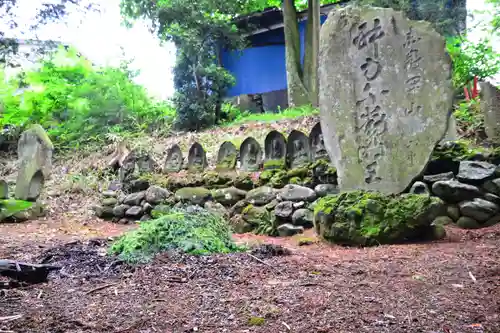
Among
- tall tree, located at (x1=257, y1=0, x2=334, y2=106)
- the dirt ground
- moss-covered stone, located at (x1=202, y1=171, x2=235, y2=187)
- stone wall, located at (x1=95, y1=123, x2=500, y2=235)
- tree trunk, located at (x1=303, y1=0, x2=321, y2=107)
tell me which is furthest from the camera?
tall tree, located at (x1=257, y1=0, x2=334, y2=106)

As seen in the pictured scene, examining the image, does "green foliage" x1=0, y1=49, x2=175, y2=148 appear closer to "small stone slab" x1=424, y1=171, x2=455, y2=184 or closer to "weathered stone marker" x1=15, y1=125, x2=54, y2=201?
"weathered stone marker" x1=15, y1=125, x2=54, y2=201

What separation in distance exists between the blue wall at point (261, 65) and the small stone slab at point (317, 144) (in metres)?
8.05

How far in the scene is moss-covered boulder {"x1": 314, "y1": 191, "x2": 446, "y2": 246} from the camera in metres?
3.77

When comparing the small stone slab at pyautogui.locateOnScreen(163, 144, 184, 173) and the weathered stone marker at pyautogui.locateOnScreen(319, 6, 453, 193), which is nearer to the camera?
the weathered stone marker at pyautogui.locateOnScreen(319, 6, 453, 193)

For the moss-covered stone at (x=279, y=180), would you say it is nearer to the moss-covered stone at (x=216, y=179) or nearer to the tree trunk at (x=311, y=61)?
the moss-covered stone at (x=216, y=179)

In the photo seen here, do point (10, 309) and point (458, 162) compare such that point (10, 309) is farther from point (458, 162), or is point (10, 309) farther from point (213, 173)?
point (458, 162)

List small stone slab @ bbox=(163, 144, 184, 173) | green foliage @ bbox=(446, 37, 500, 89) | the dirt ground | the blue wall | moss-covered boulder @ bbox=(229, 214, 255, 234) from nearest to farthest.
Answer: the dirt ground, moss-covered boulder @ bbox=(229, 214, 255, 234), small stone slab @ bbox=(163, 144, 184, 173), green foliage @ bbox=(446, 37, 500, 89), the blue wall

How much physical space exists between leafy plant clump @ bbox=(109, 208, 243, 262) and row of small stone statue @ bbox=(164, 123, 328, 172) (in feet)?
6.92

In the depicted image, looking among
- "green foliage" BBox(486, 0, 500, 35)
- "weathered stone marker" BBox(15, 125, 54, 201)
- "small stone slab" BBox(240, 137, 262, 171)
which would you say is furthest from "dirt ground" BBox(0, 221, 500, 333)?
"green foliage" BBox(486, 0, 500, 35)

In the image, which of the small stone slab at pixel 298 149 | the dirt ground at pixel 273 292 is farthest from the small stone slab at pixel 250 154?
the dirt ground at pixel 273 292

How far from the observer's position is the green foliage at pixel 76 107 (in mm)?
10750

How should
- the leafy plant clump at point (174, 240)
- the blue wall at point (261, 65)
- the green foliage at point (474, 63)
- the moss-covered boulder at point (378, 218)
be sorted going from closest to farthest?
the leafy plant clump at point (174, 240)
the moss-covered boulder at point (378, 218)
the green foliage at point (474, 63)
the blue wall at point (261, 65)

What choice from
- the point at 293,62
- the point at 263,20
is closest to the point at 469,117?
the point at 293,62

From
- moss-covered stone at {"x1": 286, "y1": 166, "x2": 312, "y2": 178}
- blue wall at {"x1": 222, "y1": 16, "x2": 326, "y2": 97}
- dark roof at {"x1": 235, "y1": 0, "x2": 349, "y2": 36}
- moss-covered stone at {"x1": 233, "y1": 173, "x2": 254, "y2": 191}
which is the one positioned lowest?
moss-covered stone at {"x1": 233, "y1": 173, "x2": 254, "y2": 191}
